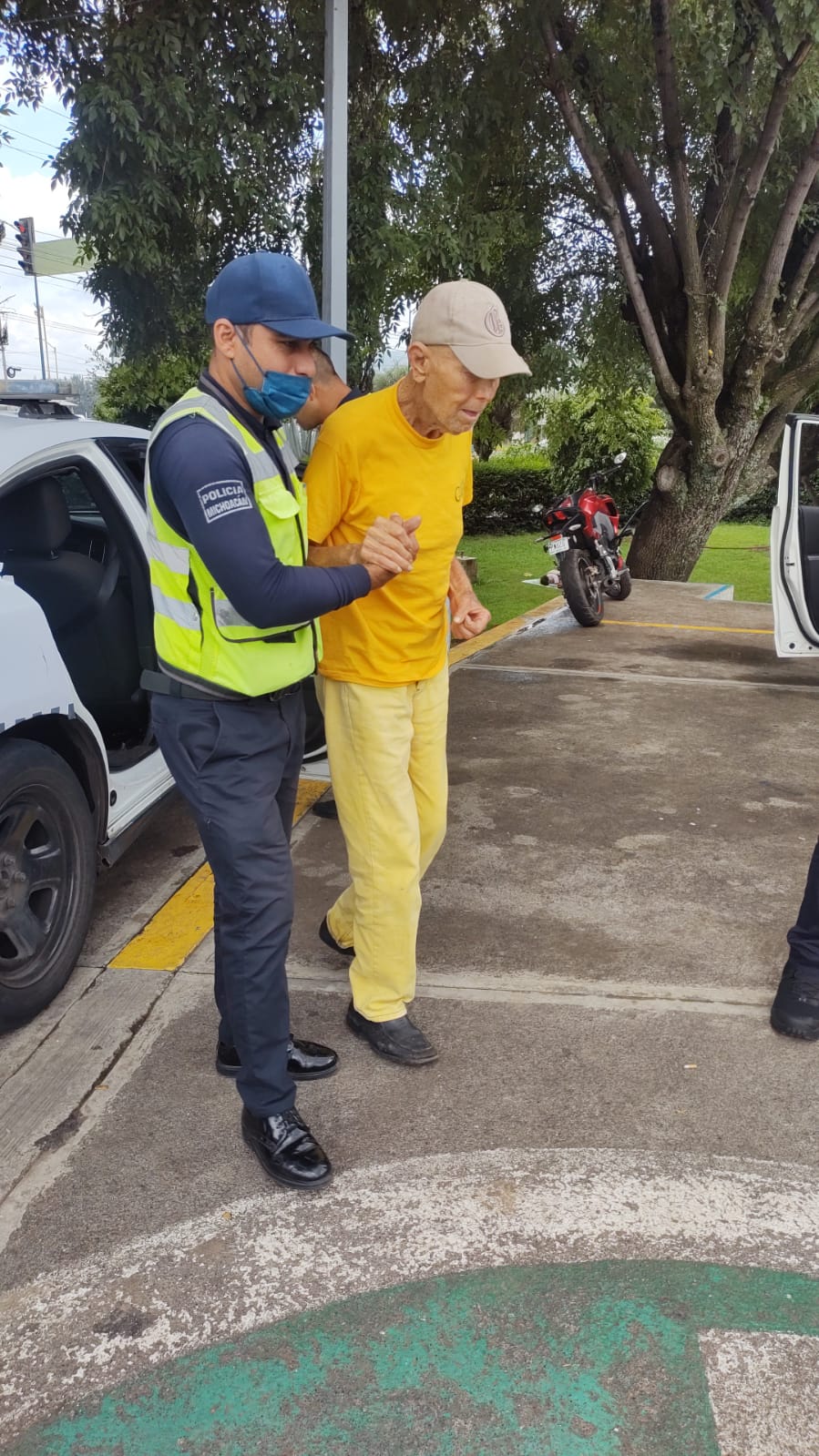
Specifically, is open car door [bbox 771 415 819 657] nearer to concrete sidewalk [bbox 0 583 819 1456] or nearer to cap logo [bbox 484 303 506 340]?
concrete sidewalk [bbox 0 583 819 1456]

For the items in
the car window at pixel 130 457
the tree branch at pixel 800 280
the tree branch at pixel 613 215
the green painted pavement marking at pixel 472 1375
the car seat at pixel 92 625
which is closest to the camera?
the green painted pavement marking at pixel 472 1375

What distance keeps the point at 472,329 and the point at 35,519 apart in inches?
70.2

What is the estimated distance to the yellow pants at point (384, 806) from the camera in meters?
2.88

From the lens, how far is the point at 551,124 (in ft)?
38.9

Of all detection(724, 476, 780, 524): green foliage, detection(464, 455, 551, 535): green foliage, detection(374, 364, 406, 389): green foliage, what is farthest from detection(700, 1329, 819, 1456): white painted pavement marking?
detection(724, 476, 780, 524): green foliage

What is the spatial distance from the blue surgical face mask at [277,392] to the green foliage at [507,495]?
23875 millimetres

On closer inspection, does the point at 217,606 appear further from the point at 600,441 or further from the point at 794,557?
the point at 600,441

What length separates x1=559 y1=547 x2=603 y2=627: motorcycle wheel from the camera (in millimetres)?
9344

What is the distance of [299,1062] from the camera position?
9.59ft

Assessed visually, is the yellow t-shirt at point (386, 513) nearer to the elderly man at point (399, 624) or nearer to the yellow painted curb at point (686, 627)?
the elderly man at point (399, 624)

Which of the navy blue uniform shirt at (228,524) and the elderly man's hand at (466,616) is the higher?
the navy blue uniform shirt at (228,524)

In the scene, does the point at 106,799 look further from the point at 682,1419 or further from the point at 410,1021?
the point at 682,1419

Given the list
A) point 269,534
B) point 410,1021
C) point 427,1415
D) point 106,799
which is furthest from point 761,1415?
point 106,799

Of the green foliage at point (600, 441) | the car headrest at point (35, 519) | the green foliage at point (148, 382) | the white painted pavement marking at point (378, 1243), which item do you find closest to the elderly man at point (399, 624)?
the white painted pavement marking at point (378, 1243)
